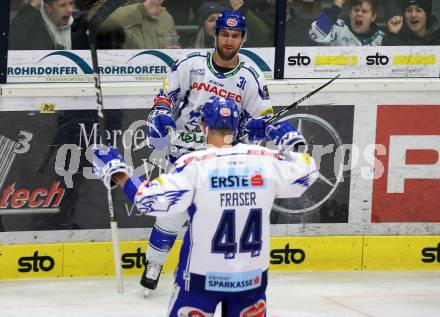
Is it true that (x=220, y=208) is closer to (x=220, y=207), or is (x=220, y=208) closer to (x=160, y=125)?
(x=220, y=207)

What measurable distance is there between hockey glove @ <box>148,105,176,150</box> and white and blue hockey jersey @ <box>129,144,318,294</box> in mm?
1936

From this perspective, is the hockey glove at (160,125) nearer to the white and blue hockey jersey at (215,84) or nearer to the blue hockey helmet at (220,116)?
the white and blue hockey jersey at (215,84)

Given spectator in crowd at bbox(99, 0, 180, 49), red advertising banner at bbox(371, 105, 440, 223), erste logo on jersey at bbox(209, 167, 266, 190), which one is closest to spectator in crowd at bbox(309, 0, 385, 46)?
red advertising banner at bbox(371, 105, 440, 223)

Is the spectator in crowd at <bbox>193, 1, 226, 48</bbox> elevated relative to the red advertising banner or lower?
elevated

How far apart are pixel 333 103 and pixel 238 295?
3.39 meters

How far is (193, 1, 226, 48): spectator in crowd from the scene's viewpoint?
289 inches

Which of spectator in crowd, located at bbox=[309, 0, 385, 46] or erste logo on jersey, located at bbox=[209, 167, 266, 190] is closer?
erste logo on jersey, located at bbox=[209, 167, 266, 190]

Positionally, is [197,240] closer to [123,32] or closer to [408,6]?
[123,32]

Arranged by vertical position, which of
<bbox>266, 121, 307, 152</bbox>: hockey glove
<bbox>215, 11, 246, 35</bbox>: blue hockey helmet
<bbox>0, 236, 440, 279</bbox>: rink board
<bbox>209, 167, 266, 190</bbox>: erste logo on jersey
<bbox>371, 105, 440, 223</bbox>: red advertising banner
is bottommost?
<bbox>0, 236, 440, 279</bbox>: rink board

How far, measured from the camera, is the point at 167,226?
6594 mm

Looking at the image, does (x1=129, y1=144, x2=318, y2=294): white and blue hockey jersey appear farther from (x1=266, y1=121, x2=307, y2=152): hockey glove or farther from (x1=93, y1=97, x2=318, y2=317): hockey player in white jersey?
(x1=266, y1=121, x2=307, y2=152): hockey glove

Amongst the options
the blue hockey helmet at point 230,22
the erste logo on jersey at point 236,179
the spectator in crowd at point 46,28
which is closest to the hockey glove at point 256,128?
the blue hockey helmet at point 230,22

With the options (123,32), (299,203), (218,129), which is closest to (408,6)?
(299,203)

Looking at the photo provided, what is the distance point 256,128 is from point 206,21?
4.48 ft
